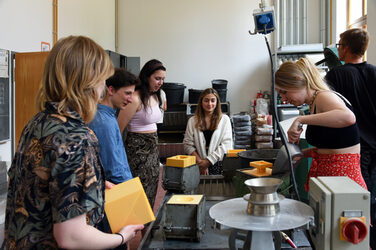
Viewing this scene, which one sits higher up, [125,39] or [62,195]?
[125,39]

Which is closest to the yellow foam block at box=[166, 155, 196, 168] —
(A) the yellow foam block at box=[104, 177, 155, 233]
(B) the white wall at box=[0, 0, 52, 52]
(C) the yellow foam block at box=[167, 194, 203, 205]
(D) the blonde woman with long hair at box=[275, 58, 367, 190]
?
(C) the yellow foam block at box=[167, 194, 203, 205]

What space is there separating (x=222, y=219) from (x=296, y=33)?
19.4ft

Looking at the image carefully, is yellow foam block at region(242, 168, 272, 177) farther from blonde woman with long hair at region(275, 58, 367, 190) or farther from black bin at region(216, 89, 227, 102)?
black bin at region(216, 89, 227, 102)

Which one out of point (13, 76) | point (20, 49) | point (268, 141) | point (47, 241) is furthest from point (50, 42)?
point (47, 241)

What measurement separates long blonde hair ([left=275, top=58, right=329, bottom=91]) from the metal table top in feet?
2.10

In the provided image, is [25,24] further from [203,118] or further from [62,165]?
[62,165]

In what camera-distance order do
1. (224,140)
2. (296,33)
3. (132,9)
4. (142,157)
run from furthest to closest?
(132,9) → (296,33) → (224,140) → (142,157)

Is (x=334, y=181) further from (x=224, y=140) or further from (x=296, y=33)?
(x=296, y=33)

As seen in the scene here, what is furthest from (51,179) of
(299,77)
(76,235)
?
(299,77)

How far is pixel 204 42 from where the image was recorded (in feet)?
21.5

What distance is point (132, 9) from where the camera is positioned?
21.9 feet

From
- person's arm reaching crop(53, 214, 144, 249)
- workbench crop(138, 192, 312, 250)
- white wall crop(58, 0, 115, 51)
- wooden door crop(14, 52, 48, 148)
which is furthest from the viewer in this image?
white wall crop(58, 0, 115, 51)

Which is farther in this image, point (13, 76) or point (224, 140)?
point (13, 76)

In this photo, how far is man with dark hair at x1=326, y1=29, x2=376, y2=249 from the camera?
196 cm
